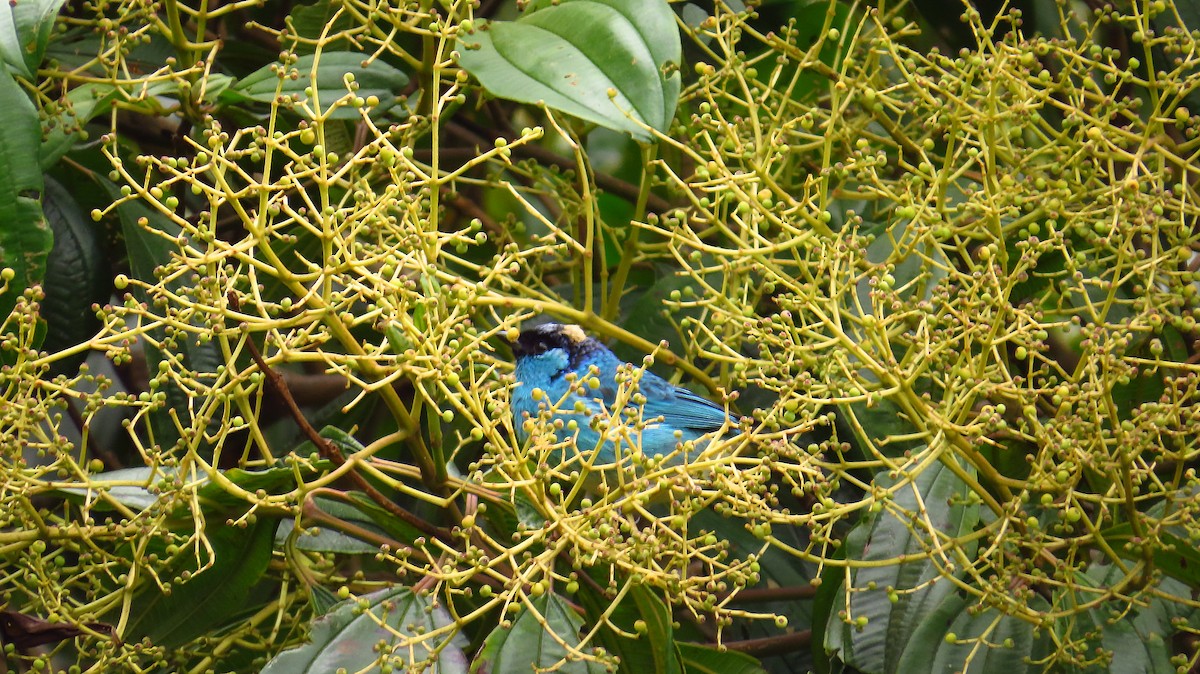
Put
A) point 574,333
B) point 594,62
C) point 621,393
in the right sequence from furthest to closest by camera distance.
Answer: point 574,333 → point 594,62 → point 621,393

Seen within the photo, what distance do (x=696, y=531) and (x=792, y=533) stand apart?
0.24 m

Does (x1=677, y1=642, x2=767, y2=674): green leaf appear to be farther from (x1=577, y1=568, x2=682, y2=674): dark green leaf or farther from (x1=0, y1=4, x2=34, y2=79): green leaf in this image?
(x1=0, y1=4, x2=34, y2=79): green leaf

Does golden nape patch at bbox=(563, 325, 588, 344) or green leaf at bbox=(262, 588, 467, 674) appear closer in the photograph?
green leaf at bbox=(262, 588, 467, 674)

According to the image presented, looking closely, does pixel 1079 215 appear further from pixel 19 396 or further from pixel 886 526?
pixel 19 396

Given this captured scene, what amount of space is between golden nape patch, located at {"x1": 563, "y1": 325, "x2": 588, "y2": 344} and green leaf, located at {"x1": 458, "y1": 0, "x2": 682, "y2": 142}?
2.56 feet

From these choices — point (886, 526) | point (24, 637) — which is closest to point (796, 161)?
point (886, 526)

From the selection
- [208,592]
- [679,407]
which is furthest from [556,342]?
[208,592]

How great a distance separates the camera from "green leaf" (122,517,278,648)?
174cm

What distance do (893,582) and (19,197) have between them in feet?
4.41

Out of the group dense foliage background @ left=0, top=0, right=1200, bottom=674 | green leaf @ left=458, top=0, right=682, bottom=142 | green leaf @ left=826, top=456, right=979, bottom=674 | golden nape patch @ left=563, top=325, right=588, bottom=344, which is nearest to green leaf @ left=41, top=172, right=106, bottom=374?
dense foliage background @ left=0, top=0, right=1200, bottom=674

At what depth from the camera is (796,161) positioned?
2.34 meters

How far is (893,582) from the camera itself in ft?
5.82

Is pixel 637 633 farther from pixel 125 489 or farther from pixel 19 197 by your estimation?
pixel 19 197

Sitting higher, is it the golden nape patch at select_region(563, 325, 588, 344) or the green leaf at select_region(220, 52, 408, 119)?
the green leaf at select_region(220, 52, 408, 119)
